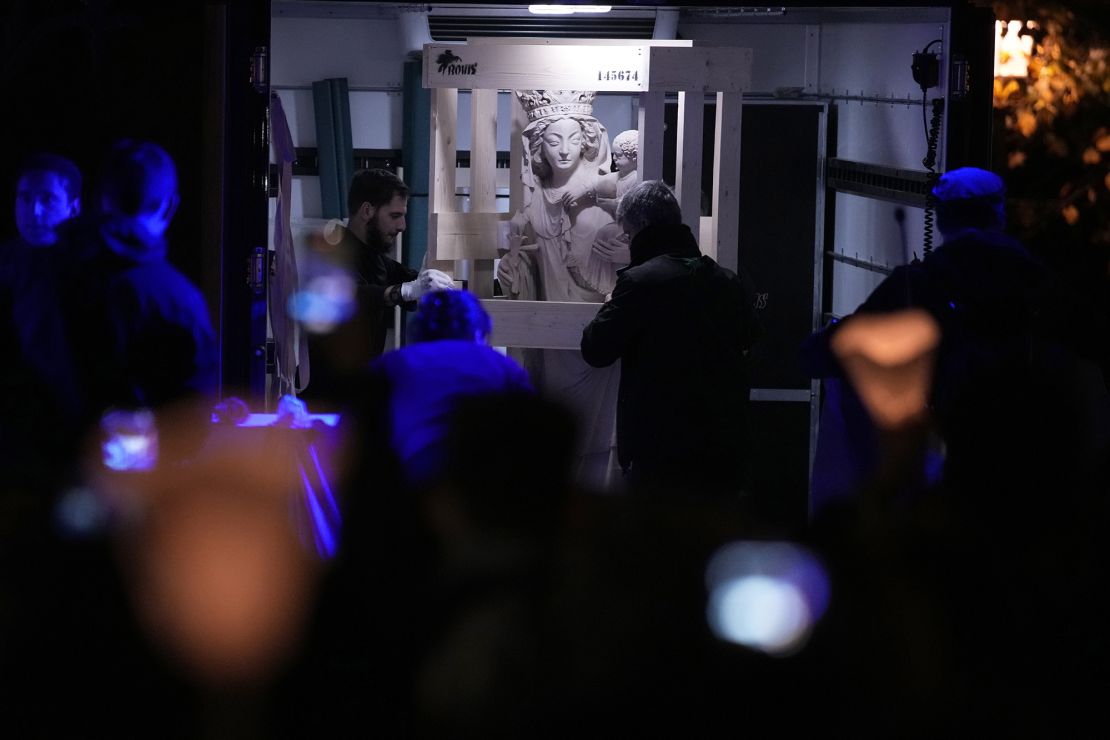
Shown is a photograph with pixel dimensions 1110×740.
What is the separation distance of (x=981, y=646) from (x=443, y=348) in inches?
56.7

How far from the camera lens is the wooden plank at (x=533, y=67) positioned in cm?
571

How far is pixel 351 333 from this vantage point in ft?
18.5

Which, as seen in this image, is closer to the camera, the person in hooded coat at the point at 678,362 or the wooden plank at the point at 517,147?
the person in hooded coat at the point at 678,362

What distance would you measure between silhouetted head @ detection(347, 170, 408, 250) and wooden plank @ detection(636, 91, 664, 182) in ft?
3.05

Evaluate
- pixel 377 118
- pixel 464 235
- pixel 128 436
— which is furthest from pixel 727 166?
pixel 377 118

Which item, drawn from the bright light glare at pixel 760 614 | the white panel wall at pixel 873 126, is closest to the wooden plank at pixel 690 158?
the white panel wall at pixel 873 126

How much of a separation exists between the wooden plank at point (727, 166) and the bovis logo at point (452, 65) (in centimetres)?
95

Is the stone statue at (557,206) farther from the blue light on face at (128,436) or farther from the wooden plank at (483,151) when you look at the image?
the blue light on face at (128,436)

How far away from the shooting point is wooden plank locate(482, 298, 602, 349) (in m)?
5.86

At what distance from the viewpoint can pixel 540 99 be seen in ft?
20.1

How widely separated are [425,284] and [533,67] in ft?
3.03

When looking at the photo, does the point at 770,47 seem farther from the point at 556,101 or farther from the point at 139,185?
the point at 139,185

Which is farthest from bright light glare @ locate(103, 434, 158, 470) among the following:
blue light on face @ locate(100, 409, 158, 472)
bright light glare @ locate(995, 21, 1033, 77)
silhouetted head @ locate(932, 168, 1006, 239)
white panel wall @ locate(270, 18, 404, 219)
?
white panel wall @ locate(270, 18, 404, 219)

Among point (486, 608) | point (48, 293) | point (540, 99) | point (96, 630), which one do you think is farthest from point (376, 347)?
point (486, 608)
